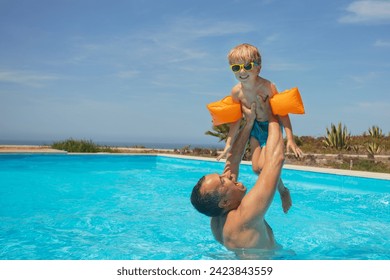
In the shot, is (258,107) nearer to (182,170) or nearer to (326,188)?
(326,188)

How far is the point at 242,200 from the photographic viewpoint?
3.66m

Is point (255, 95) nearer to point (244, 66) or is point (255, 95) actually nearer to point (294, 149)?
point (244, 66)

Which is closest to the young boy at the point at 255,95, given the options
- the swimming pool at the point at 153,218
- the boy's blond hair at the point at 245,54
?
the boy's blond hair at the point at 245,54

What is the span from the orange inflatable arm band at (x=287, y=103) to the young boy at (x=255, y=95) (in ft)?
0.26

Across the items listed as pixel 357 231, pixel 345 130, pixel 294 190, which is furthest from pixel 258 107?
pixel 345 130

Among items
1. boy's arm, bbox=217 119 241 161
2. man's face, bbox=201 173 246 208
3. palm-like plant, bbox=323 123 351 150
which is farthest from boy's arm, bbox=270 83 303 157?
palm-like plant, bbox=323 123 351 150

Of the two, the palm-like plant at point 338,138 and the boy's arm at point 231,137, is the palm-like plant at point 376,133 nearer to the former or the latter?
the palm-like plant at point 338,138

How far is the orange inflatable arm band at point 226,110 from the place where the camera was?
441cm

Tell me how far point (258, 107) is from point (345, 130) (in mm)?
18679

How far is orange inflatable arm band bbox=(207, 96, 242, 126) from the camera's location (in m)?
4.41

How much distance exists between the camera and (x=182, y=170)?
1694cm

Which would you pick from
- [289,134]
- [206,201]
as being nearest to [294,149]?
[289,134]

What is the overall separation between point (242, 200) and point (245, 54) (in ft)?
4.17

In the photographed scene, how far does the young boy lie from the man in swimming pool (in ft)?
0.88
